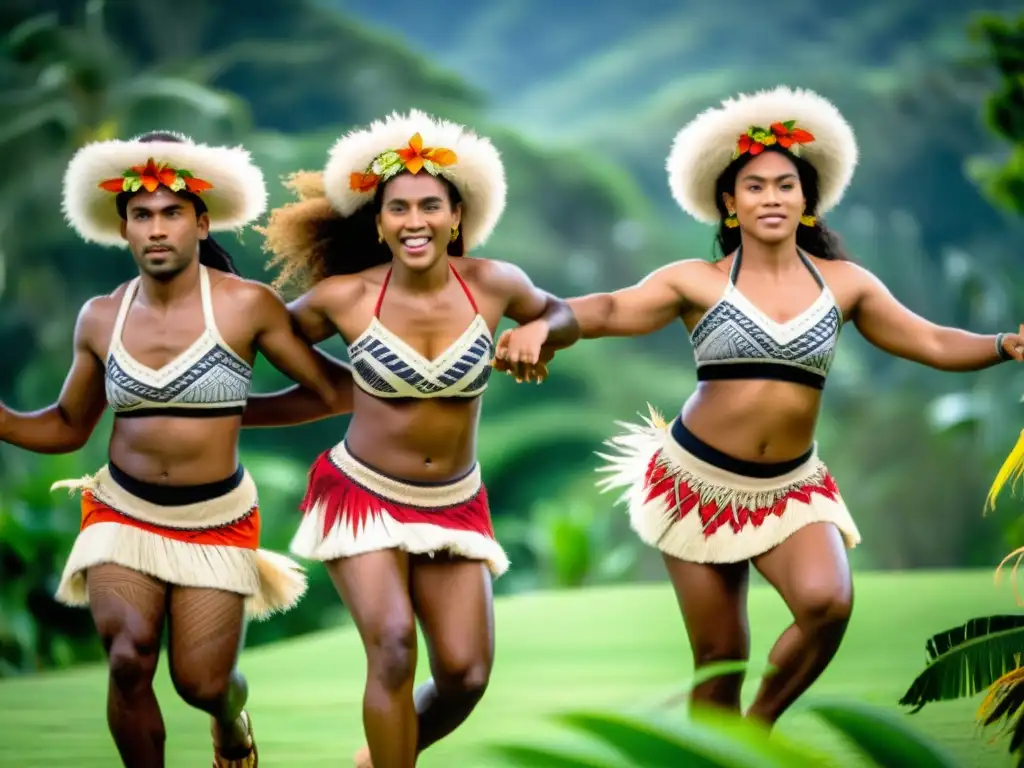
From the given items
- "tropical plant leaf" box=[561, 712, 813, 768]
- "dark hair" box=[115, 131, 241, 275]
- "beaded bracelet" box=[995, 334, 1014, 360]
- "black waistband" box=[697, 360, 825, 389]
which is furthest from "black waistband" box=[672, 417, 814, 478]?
"tropical plant leaf" box=[561, 712, 813, 768]

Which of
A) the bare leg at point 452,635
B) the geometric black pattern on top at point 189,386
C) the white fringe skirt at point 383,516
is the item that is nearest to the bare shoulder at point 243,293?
the geometric black pattern on top at point 189,386

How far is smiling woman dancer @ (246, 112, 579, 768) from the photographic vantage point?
3.04 m

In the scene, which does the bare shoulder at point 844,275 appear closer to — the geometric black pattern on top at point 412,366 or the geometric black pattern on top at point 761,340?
the geometric black pattern on top at point 761,340

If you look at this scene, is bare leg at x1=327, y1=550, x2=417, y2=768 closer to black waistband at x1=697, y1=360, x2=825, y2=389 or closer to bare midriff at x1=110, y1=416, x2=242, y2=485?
bare midriff at x1=110, y1=416, x2=242, y2=485

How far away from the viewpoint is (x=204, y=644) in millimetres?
3066

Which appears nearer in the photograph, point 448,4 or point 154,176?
point 154,176

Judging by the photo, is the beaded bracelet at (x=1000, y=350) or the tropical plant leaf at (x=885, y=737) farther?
the beaded bracelet at (x=1000, y=350)

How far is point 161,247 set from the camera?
10.3 ft

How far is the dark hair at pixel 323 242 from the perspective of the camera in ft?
10.9

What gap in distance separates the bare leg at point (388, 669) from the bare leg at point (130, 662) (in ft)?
1.34

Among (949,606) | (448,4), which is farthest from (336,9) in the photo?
(949,606)

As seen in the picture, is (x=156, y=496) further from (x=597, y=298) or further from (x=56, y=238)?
(x=56, y=238)

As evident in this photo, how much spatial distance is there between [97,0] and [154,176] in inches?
312

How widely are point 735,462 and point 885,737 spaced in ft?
5.49
